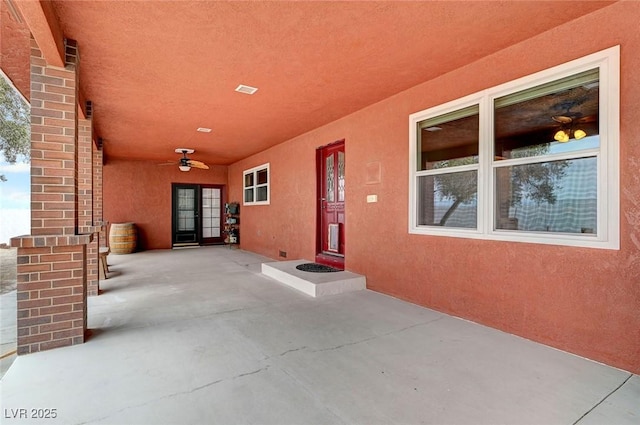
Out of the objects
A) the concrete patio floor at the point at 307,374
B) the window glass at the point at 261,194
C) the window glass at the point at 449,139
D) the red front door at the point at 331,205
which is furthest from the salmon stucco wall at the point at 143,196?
the window glass at the point at 449,139

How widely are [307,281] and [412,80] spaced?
282cm

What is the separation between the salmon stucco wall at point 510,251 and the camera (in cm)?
222

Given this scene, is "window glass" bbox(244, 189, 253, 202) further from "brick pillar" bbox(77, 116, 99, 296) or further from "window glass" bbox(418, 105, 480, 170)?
"window glass" bbox(418, 105, 480, 170)

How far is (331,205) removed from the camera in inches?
218

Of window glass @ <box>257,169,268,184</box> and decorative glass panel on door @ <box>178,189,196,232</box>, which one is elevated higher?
window glass @ <box>257,169,268,184</box>

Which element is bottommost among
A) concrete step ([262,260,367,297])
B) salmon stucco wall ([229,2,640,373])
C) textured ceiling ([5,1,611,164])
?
concrete step ([262,260,367,297])

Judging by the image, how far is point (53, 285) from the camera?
8.57 ft

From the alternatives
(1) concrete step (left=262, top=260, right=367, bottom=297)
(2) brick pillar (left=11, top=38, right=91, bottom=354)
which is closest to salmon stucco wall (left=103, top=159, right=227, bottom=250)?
(1) concrete step (left=262, top=260, right=367, bottom=297)

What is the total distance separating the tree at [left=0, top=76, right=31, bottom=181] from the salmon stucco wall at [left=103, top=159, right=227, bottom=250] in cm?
375

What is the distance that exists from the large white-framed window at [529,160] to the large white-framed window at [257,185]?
15.2 ft

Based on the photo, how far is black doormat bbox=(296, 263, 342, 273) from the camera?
194 inches

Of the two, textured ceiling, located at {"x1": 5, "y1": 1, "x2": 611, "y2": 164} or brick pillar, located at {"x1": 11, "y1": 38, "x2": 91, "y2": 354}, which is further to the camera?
brick pillar, located at {"x1": 11, "y1": 38, "x2": 91, "y2": 354}

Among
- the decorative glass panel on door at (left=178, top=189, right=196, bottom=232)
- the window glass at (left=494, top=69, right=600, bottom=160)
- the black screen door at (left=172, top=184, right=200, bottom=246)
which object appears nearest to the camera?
the window glass at (left=494, top=69, right=600, bottom=160)

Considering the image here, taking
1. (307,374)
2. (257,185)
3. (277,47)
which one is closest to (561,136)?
(277,47)
